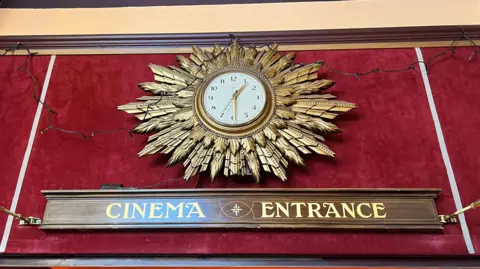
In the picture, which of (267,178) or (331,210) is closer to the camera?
(331,210)

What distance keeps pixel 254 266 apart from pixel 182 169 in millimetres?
702

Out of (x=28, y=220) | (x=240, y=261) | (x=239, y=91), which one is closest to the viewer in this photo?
(x=240, y=261)

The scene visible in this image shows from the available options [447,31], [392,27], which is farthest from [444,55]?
[392,27]

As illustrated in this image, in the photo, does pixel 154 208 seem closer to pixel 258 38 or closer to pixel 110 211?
pixel 110 211

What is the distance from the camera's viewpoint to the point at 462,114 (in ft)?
9.65

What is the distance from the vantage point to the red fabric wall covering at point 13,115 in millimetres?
2846

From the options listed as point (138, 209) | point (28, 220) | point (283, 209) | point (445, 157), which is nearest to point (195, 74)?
point (138, 209)

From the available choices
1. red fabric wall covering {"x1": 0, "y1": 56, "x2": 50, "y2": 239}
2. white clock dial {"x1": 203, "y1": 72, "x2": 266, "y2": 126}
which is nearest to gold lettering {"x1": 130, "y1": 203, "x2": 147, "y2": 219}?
white clock dial {"x1": 203, "y1": 72, "x2": 266, "y2": 126}

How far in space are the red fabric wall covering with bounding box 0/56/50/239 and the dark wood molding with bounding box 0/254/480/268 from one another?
12.2 inches

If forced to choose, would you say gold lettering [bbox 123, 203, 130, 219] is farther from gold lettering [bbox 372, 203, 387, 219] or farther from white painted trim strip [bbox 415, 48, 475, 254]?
white painted trim strip [bbox 415, 48, 475, 254]

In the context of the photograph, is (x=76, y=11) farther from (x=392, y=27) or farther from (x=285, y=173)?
(x=392, y=27)

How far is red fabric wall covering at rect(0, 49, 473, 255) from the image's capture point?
8.39 ft

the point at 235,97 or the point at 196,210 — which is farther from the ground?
the point at 235,97

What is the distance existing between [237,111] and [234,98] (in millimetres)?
80
